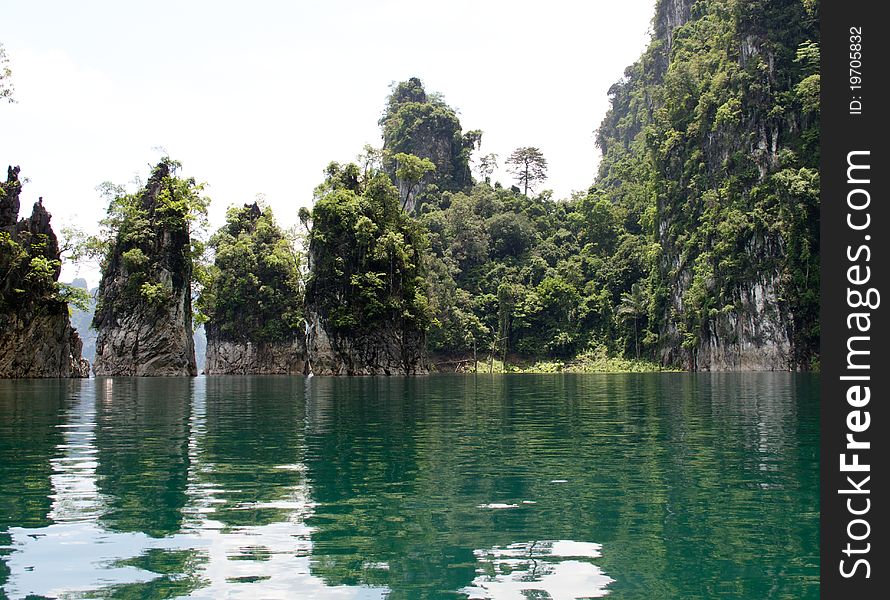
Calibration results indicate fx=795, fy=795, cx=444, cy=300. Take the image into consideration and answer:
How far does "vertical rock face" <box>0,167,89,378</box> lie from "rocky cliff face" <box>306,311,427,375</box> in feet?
66.0

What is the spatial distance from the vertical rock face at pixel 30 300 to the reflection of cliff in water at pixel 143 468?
3618 centimetres

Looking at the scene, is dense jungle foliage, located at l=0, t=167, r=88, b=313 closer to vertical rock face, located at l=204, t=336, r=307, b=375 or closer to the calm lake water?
vertical rock face, located at l=204, t=336, r=307, b=375

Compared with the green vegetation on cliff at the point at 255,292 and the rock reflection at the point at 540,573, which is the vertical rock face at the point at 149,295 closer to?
the green vegetation on cliff at the point at 255,292

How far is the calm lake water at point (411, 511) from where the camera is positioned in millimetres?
7406

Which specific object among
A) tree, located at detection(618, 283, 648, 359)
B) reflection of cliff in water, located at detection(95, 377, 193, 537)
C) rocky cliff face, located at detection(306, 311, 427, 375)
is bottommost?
reflection of cliff in water, located at detection(95, 377, 193, 537)

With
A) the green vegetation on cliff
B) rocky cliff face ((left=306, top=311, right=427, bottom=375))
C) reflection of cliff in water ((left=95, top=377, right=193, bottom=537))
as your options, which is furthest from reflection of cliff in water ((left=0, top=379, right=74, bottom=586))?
the green vegetation on cliff

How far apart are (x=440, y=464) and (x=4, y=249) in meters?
53.5

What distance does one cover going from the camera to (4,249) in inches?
2244

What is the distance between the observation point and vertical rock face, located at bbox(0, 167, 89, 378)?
185 ft

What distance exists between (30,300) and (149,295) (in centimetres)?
1164

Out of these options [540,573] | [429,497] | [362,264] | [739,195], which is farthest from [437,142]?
[540,573]

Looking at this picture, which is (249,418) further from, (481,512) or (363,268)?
(363,268)

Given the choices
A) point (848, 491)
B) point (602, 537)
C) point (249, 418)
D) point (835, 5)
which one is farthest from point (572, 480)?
point (249, 418)

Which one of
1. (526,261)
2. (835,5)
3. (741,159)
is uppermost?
(741,159)
